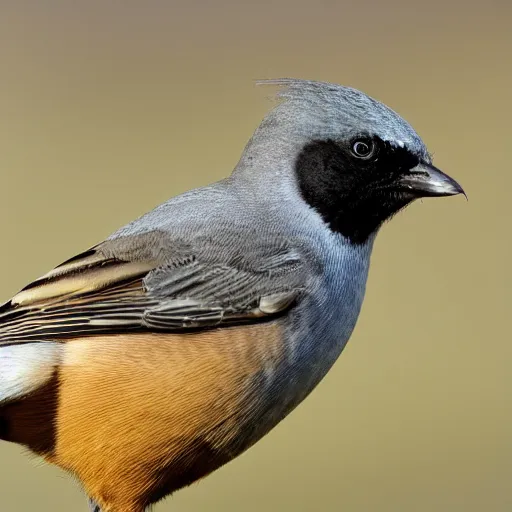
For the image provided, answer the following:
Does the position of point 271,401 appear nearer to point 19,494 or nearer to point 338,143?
point 338,143

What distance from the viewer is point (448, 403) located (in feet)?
20.9

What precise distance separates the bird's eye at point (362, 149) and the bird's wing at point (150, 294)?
1.26 feet

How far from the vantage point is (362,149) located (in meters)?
3.67

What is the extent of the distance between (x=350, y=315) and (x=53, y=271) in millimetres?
924

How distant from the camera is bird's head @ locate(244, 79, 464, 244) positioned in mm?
3643

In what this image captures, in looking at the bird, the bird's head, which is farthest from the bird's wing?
the bird's head

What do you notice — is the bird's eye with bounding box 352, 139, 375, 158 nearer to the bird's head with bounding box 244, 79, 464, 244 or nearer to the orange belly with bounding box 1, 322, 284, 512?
the bird's head with bounding box 244, 79, 464, 244

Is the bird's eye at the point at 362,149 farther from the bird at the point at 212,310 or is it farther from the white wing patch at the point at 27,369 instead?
the white wing patch at the point at 27,369

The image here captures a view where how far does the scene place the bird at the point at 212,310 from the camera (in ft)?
10.9

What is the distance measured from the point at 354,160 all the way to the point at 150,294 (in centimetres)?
78

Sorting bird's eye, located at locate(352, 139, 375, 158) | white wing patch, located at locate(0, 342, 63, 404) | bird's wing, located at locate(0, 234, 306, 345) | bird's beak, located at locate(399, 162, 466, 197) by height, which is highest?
bird's eye, located at locate(352, 139, 375, 158)

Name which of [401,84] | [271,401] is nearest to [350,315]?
[271,401]

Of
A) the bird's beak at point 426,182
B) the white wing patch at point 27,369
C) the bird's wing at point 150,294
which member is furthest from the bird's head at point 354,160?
the white wing patch at point 27,369

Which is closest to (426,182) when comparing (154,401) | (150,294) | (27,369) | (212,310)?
(212,310)
